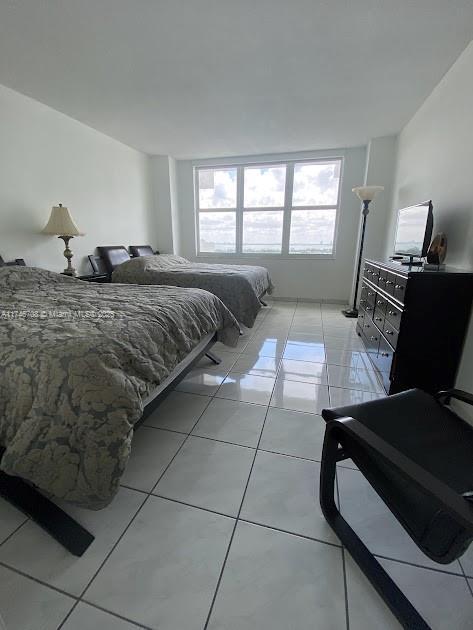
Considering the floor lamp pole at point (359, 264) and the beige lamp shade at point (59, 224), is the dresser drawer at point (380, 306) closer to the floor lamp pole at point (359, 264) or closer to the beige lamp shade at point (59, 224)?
the floor lamp pole at point (359, 264)

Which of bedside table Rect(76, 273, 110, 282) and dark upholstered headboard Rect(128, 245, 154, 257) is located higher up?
dark upholstered headboard Rect(128, 245, 154, 257)

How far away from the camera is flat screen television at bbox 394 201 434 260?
2135 mm

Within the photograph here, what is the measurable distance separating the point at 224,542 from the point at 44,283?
2305 mm

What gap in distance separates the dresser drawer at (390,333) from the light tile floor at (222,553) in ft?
2.72

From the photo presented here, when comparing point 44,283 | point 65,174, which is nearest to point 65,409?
point 44,283

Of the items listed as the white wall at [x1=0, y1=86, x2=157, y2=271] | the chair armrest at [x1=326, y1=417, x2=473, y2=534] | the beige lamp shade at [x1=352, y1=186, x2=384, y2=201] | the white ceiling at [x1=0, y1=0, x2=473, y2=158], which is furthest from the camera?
A: the beige lamp shade at [x1=352, y1=186, x2=384, y2=201]

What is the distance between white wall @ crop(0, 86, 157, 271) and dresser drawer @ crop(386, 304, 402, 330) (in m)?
3.40

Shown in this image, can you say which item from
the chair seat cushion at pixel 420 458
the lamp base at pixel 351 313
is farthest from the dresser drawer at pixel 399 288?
Answer: the lamp base at pixel 351 313

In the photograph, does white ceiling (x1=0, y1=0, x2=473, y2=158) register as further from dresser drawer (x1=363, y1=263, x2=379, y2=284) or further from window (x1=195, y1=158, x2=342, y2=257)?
dresser drawer (x1=363, y1=263, x2=379, y2=284)

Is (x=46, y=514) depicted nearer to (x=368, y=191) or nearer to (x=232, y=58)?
(x=232, y=58)

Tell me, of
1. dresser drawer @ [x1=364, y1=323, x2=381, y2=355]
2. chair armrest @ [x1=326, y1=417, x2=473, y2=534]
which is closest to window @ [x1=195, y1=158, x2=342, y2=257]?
dresser drawer @ [x1=364, y1=323, x2=381, y2=355]

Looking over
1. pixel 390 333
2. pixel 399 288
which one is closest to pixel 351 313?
pixel 390 333

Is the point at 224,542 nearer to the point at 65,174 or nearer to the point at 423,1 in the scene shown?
the point at 423,1

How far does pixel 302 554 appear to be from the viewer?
102 centimetres
